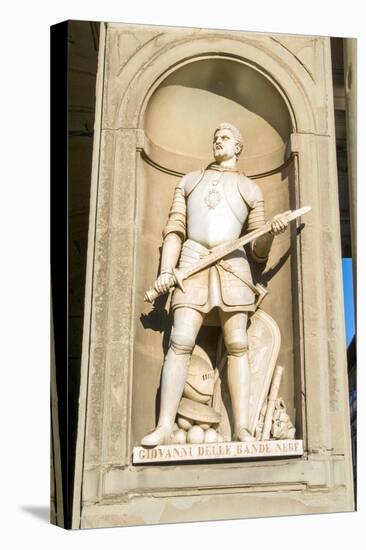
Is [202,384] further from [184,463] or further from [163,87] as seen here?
[163,87]

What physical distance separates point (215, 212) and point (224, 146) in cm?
75

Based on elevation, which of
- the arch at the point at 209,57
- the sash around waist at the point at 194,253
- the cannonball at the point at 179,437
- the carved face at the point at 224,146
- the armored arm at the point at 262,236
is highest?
the arch at the point at 209,57

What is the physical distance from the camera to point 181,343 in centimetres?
1078

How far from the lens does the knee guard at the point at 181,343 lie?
35.4ft

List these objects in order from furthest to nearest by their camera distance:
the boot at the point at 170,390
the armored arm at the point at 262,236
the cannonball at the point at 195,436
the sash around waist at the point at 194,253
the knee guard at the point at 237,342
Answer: the armored arm at the point at 262,236 → the sash around waist at the point at 194,253 → the knee guard at the point at 237,342 → the cannonball at the point at 195,436 → the boot at the point at 170,390

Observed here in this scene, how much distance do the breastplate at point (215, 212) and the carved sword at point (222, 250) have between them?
0.14 m

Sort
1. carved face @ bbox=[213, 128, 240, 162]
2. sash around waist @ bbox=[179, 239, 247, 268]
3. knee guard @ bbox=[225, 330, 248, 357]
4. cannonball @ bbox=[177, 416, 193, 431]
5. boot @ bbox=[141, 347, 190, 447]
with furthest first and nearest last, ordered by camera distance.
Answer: carved face @ bbox=[213, 128, 240, 162] → sash around waist @ bbox=[179, 239, 247, 268] → knee guard @ bbox=[225, 330, 248, 357] → cannonball @ bbox=[177, 416, 193, 431] → boot @ bbox=[141, 347, 190, 447]

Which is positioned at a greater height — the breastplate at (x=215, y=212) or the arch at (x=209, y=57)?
the arch at (x=209, y=57)

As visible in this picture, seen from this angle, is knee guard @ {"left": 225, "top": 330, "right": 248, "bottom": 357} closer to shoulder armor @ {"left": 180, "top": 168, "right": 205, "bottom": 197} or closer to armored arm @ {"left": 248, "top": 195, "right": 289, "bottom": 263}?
armored arm @ {"left": 248, "top": 195, "right": 289, "bottom": 263}

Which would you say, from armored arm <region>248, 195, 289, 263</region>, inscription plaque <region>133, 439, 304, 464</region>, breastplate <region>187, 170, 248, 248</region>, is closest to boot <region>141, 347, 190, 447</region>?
inscription plaque <region>133, 439, 304, 464</region>

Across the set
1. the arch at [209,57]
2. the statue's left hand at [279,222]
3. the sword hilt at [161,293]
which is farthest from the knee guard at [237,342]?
the arch at [209,57]

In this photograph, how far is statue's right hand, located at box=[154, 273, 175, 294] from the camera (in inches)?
427

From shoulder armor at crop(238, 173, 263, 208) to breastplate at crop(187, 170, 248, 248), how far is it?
0.05 meters

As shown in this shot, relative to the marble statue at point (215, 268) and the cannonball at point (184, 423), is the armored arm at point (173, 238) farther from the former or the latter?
the cannonball at point (184, 423)
